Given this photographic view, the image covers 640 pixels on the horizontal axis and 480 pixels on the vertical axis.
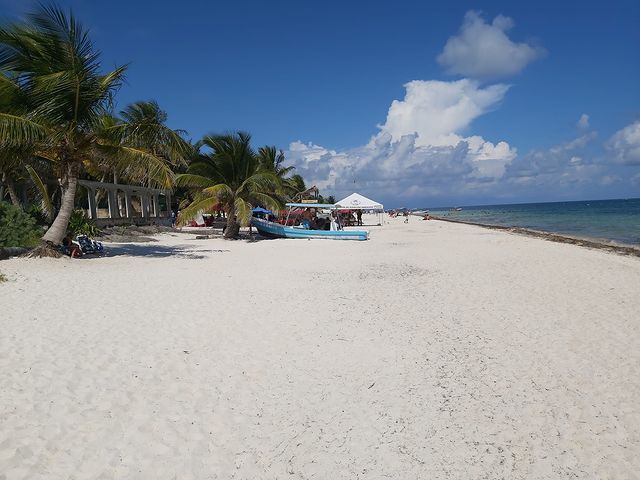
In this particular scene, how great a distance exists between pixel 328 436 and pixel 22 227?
39.1 ft

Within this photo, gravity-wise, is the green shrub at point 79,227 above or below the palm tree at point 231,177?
below

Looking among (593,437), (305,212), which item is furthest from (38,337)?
(305,212)

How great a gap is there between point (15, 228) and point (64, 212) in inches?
64.5

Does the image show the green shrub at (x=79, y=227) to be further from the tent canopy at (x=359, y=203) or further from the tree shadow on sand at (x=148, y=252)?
the tent canopy at (x=359, y=203)

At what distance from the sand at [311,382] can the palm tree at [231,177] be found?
36.8 feet

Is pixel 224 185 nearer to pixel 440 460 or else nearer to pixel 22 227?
pixel 22 227

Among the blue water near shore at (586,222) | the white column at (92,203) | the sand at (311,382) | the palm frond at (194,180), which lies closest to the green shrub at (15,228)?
the sand at (311,382)

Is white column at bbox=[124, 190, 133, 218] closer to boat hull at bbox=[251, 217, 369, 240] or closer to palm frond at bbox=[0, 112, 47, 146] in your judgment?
boat hull at bbox=[251, 217, 369, 240]

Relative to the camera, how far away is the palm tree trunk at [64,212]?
10.9 meters

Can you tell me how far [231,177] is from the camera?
807 inches

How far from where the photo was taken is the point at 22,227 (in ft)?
38.1

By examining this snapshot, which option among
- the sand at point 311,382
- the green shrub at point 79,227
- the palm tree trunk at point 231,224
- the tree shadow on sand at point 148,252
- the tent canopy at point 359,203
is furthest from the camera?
the tent canopy at point 359,203

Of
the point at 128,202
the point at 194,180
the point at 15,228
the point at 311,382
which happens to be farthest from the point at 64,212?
the point at 128,202

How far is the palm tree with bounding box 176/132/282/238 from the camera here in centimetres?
1961
